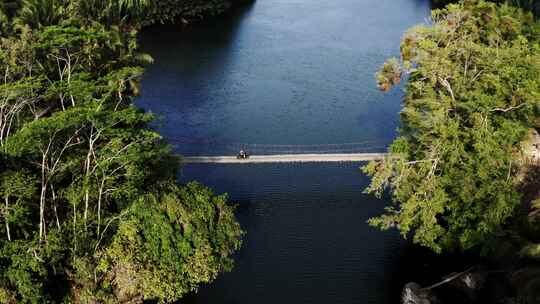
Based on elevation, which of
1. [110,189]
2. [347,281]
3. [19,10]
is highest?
[19,10]

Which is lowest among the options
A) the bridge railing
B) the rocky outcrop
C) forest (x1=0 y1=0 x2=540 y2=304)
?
the rocky outcrop

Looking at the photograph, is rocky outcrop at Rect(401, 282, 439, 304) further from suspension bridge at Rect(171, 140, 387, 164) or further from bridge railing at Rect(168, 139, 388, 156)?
bridge railing at Rect(168, 139, 388, 156)

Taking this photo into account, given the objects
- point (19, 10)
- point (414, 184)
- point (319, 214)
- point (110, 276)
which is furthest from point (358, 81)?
point (110, 276)

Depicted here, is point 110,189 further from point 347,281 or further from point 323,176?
point 323,176

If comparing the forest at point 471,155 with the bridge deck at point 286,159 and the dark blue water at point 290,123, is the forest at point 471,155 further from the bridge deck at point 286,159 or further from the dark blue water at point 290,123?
the bridge deck at point 286,159

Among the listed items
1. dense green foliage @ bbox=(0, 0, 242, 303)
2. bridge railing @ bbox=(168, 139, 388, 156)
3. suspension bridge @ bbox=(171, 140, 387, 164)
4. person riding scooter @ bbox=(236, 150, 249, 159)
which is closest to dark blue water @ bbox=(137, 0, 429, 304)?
bridge railing @ bbox=(168, 139, 388, 156)

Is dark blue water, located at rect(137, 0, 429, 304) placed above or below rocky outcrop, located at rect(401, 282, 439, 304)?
above
